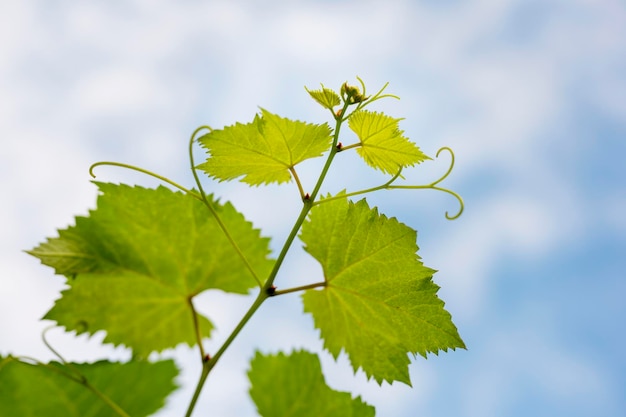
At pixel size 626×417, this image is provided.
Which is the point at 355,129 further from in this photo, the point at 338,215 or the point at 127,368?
the point at 127,368

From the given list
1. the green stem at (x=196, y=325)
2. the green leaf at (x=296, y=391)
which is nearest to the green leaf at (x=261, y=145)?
the green stem at (x=196, y=325)

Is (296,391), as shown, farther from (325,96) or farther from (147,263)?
(325,96)

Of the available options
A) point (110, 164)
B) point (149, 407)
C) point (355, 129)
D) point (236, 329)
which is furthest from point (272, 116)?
point (149, 407)

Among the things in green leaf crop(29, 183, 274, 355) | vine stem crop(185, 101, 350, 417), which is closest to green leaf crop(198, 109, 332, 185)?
vine stem crop(185, 101, 350, 417)

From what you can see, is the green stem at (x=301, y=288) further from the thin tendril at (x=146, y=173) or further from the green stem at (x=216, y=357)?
the thin tendril at (x=146, y=173)

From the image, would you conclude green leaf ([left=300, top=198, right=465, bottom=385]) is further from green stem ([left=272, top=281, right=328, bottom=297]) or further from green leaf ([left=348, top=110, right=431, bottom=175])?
green leaf ([left=348, top=110, right=431, bottom=175])

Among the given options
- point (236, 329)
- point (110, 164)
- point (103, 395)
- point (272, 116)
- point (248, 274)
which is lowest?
point (103, 395)

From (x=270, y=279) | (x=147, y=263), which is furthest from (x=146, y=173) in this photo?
(x=270, y=279)
